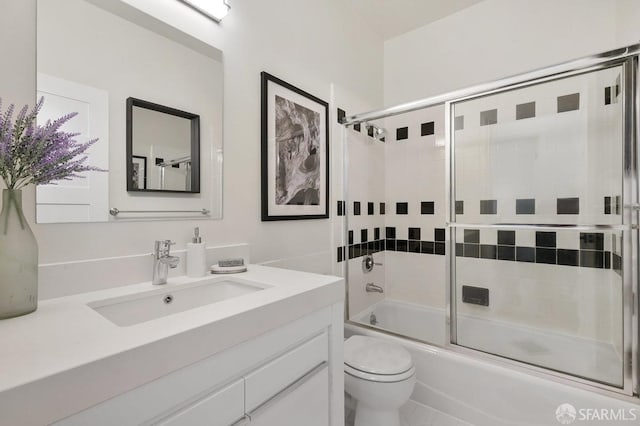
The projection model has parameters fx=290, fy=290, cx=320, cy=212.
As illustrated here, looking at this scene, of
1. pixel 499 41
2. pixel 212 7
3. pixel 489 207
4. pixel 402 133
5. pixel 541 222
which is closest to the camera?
pixel 212 7

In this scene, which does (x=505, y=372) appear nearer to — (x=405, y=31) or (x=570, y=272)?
(x=570, y=272)

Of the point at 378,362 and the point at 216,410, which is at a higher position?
the point at 216,410

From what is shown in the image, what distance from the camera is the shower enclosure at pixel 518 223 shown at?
130 centimetres

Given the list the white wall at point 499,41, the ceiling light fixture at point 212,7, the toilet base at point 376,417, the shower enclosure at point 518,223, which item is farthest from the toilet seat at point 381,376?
the white wall at point 499,41

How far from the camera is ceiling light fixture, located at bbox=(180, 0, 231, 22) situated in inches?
45.2

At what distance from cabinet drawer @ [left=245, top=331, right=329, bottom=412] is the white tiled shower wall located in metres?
1.11

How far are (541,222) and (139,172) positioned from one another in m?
2.10

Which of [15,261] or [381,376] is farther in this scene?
[381,376]

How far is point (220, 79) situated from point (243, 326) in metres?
1.05

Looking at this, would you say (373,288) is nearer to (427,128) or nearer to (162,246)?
(427,128)

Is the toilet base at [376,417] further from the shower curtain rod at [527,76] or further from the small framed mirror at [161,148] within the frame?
the shower curtain rod at [527,76]

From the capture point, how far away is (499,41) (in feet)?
6.59

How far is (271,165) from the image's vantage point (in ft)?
4.85

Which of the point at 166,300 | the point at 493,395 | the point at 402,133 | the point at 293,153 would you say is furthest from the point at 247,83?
the point at 493,395
